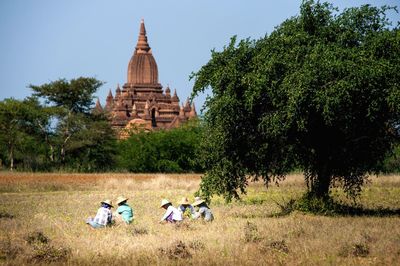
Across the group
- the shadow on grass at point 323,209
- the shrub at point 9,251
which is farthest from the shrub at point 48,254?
the shadow on grass at point 323,209

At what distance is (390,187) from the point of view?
35.8 meters

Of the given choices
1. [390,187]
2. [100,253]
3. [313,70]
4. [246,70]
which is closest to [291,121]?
[313,70]

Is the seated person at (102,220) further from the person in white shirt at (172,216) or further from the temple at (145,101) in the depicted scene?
the temple at (145,101)

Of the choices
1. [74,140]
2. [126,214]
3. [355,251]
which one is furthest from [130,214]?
[74,140]

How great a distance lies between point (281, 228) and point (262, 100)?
4371mm

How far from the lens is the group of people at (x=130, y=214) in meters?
17.1

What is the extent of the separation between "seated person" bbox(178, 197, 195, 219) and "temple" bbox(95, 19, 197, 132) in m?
73.2

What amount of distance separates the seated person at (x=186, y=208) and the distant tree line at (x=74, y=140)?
36337mm

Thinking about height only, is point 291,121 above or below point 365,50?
below

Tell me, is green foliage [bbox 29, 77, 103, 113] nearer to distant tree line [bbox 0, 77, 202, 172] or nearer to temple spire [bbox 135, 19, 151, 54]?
distant tree line [bbox 0, 77, 202, 172]

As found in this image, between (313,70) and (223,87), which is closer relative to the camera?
(313,70)

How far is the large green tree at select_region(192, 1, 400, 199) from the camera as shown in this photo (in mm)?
18266

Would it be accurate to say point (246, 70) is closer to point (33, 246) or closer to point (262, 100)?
point (262, 100)

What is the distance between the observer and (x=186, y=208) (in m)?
19.3
